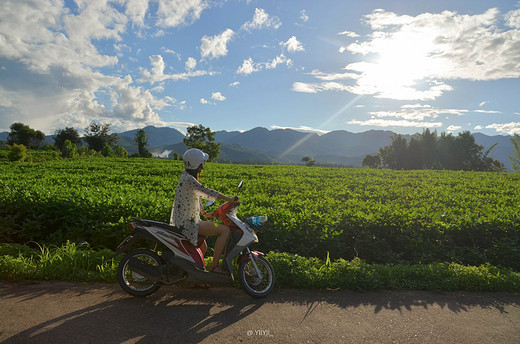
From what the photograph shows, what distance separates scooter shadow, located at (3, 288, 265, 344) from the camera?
3.60m

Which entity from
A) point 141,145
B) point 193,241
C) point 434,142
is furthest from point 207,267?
point 434,142

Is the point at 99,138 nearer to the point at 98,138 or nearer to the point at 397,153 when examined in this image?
the point at 98,138

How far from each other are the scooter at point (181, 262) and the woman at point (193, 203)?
0.33 feet

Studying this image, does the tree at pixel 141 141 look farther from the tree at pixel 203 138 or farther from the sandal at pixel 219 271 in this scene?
the sandal at pixel 219 271

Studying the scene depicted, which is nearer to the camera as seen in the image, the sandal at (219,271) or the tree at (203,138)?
the sandal at (219,271)

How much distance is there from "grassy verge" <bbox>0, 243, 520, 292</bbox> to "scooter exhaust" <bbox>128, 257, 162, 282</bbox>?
0.74 metres

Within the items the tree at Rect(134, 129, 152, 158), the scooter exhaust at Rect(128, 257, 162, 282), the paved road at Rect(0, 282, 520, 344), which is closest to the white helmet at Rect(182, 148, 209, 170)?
the scooter exhaust at Rect(128, 257, 162, 282)

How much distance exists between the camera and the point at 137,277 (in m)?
4.85

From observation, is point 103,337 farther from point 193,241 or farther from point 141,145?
point 141,145

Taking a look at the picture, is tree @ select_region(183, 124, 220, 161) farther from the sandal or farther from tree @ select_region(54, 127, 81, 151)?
the sandal

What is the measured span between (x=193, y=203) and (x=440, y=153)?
75.0 m

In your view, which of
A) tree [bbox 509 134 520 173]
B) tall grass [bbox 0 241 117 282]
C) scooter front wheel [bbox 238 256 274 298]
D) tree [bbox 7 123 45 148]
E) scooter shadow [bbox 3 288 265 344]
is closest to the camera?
scooter shadow [bbox 3 288 265 344]

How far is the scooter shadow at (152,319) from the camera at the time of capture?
3600 millimetres

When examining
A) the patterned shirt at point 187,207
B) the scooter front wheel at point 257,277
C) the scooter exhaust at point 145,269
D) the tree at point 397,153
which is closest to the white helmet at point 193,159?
the patterned shirt at point 187,207
